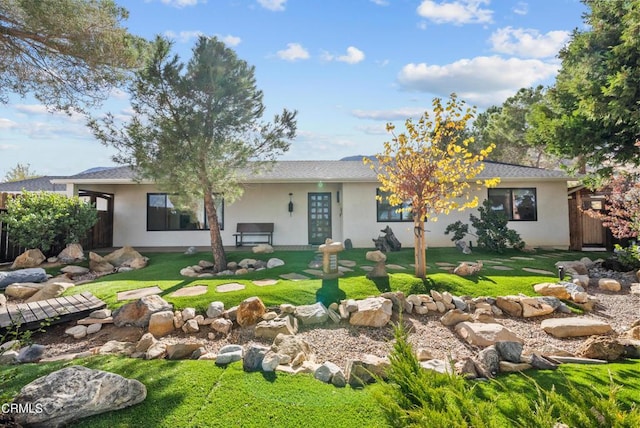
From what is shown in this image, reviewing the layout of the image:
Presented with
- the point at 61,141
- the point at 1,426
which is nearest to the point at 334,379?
the point at 1,426

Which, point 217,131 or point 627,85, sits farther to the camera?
point 217,131

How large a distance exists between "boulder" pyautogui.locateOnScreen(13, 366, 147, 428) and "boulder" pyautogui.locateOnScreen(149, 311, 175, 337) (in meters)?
1.91

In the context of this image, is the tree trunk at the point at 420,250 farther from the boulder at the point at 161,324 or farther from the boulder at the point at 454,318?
the boulder at the point at 161,324

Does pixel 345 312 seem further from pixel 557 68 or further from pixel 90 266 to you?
pixel 557 68

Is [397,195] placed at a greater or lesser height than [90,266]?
greater

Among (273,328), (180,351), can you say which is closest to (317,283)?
(273,328)

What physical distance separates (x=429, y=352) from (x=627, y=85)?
637 cm

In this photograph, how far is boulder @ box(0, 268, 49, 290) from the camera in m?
6.60

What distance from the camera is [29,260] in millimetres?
7953

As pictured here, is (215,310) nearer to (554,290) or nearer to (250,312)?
(250,312)

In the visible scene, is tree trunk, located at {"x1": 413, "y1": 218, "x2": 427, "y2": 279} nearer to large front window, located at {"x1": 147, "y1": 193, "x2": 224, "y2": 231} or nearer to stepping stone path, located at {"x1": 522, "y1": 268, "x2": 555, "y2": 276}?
stepping stone path, located at {"x1": 522, "y1": 268, "x2": 555, "y2": 276}

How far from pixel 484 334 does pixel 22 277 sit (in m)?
8.92

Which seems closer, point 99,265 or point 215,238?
point 215,238

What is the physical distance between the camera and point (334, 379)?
3021 mm
